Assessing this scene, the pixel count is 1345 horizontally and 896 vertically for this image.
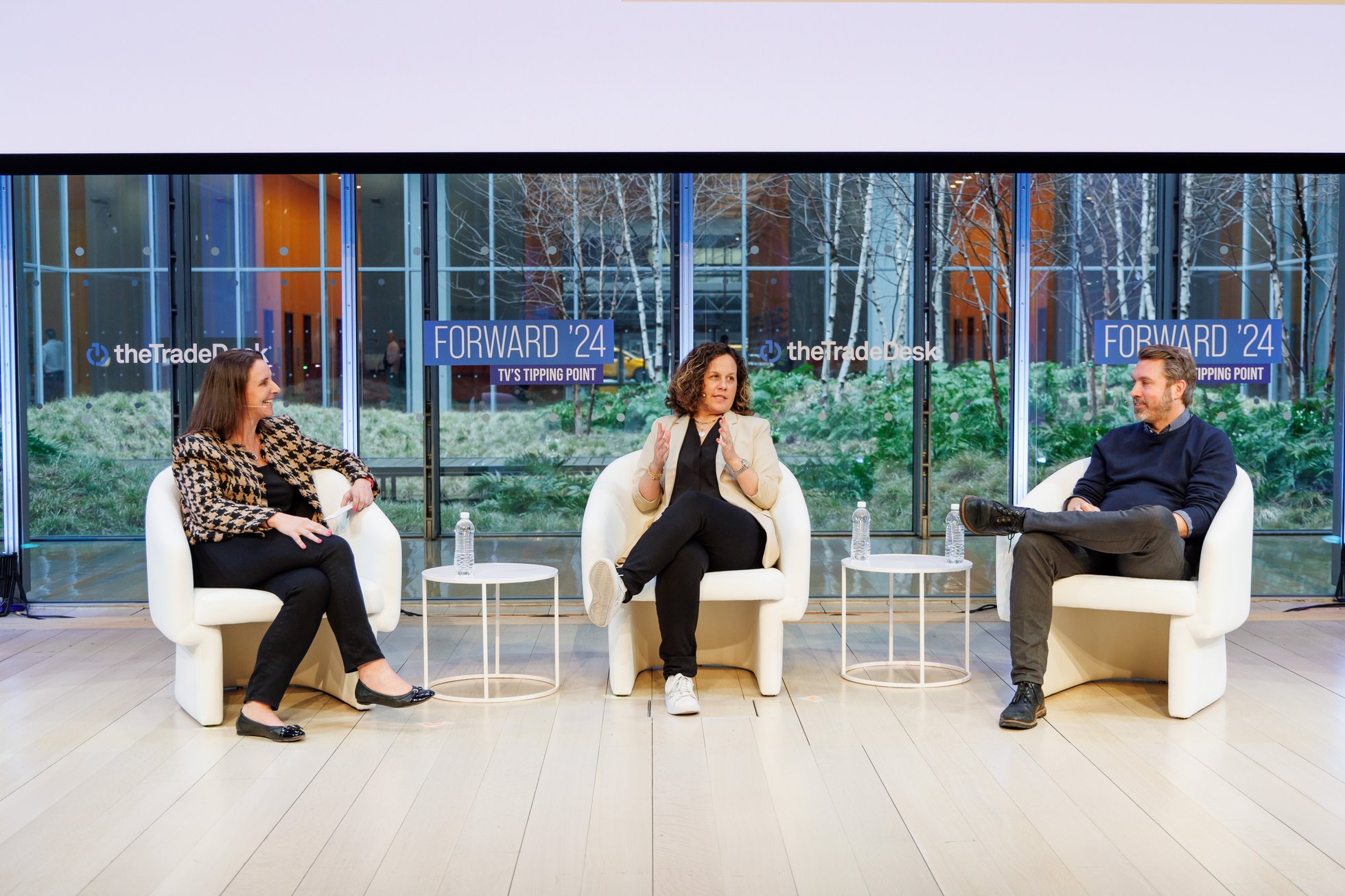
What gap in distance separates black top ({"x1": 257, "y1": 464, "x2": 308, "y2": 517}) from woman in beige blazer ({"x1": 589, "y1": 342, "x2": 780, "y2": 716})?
1010mm

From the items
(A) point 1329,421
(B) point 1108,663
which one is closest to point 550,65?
(B) point 1108,663

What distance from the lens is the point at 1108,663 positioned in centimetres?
395

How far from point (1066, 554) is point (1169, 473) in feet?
1.49

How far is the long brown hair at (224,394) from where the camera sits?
3631 mm

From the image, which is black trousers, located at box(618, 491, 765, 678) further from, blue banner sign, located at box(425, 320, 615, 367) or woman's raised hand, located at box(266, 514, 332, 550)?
blue banner sign, located at box(425, 320, 615, 367)

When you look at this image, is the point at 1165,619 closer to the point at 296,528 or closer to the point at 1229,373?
the point at 1229,373

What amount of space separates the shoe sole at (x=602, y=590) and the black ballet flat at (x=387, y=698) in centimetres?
56

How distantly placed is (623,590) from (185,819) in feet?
4.54

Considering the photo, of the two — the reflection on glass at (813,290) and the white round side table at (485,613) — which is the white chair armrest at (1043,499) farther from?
the reflection on glass at (813,290)

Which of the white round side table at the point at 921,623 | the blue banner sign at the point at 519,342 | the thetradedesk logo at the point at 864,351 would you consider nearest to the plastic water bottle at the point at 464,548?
the white round side table at the point at 921,623

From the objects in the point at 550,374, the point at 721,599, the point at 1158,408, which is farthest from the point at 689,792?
the point at 550,374

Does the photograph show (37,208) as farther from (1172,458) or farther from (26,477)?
(1172,458)

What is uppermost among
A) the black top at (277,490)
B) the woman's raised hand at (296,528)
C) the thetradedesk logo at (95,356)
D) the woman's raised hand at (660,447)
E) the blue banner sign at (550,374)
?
the thetradedesk logo at (95,356)

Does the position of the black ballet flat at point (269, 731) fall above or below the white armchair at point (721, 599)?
below
